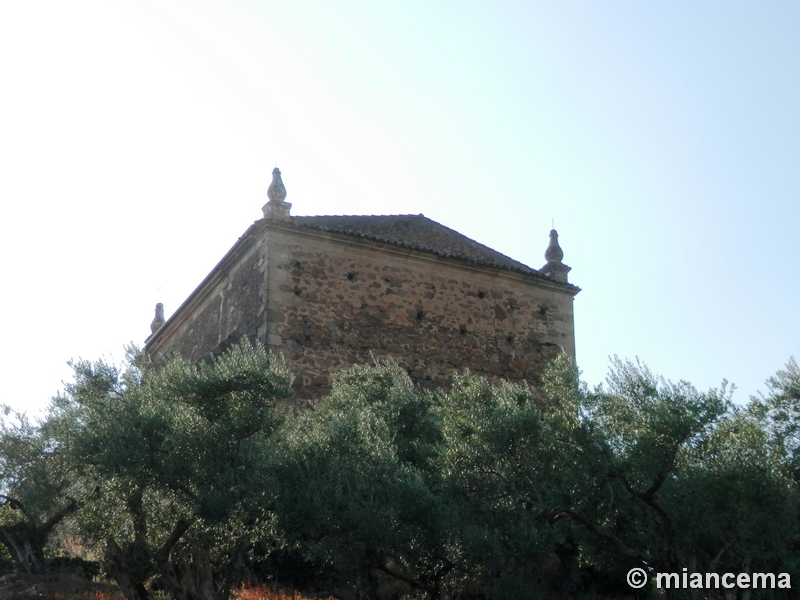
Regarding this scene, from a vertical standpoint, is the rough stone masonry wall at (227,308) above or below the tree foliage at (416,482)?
above

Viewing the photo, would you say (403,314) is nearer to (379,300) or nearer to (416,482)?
(379,300)

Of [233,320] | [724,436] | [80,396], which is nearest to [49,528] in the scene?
[80,396]

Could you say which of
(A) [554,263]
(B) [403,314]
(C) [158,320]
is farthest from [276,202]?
(C) [158,320]

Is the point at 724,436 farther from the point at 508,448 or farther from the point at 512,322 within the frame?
the point at 512,322

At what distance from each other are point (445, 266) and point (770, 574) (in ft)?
34.3

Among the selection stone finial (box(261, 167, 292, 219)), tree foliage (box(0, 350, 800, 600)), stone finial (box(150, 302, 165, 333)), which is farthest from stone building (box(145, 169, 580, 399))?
tree foliage (box(0, 350, 800, 600))

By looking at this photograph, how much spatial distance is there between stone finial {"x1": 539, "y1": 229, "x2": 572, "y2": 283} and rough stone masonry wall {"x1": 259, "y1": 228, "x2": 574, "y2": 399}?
16.1 inches

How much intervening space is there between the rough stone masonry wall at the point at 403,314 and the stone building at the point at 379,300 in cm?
2

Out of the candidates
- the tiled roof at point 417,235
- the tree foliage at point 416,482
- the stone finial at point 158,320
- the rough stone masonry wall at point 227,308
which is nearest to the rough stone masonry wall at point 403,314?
the tiled roof at point 417,235

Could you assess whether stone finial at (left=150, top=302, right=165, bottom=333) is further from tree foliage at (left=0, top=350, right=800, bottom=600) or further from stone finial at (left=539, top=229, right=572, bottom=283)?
tree foliage at (left=0, top=350, right=800, bottom=600)

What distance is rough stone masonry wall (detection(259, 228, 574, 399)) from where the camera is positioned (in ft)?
62.6

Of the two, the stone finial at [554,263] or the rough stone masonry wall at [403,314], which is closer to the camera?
the rough stone masonry wall at [403,314]

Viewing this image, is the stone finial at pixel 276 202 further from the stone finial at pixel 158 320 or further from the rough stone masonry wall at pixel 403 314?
the stone finial at pixel 158 320

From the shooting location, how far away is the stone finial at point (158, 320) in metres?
28.1
